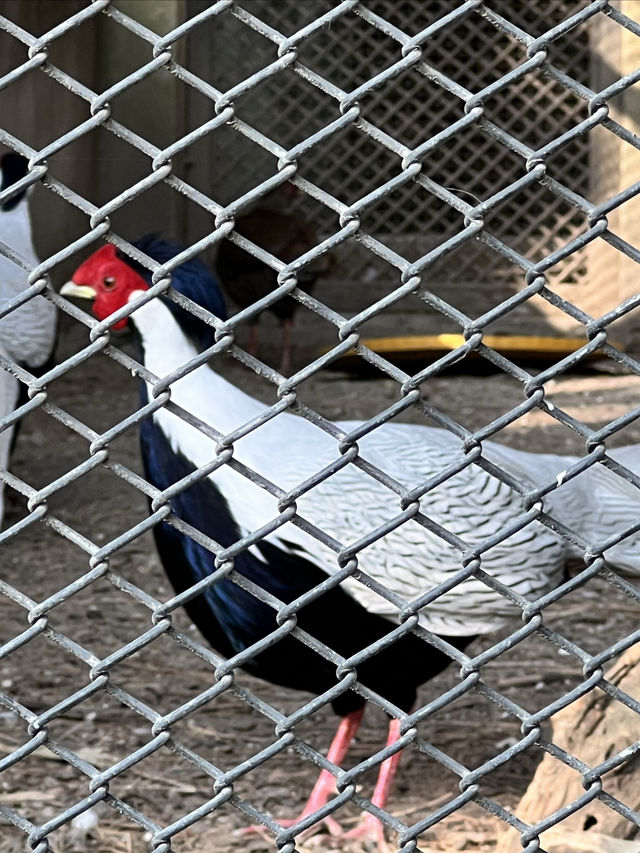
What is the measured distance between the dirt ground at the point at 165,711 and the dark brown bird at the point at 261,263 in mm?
1861

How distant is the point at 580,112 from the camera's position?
7.34 m

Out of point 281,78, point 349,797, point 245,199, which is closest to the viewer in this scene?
point 245,199

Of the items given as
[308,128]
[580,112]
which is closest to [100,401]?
[308,128]

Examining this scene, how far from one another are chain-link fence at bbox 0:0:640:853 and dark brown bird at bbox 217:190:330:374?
34 mm

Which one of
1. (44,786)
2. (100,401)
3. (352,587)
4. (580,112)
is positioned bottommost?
(44,786)

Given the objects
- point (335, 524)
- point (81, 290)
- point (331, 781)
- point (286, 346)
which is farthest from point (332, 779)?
point (286, 346)

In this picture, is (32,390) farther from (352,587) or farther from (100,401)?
(100,401)

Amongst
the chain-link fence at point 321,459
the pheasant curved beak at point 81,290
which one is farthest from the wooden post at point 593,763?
the pheasant curved beak at point 81,290

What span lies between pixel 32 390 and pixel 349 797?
559mm

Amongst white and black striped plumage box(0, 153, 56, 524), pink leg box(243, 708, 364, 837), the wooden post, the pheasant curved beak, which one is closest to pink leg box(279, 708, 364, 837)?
pink leg box(243, 708, 364, 837)

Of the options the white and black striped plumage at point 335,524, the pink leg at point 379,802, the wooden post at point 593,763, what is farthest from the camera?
the pink leg at point 379,802

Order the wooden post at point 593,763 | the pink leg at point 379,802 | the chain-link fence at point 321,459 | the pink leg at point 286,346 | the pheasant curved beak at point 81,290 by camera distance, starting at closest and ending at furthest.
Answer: the chain-link fence at point 321,459
the wooden post at point 593,763
the pink leg at point 379,802
the pheasant curved beak at point 81,290
the pink leg at point 286,346

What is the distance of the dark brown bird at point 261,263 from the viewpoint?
632 centimetres

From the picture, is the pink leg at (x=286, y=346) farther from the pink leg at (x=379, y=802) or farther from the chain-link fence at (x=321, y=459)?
the pink leg at (x=379, y=802)
